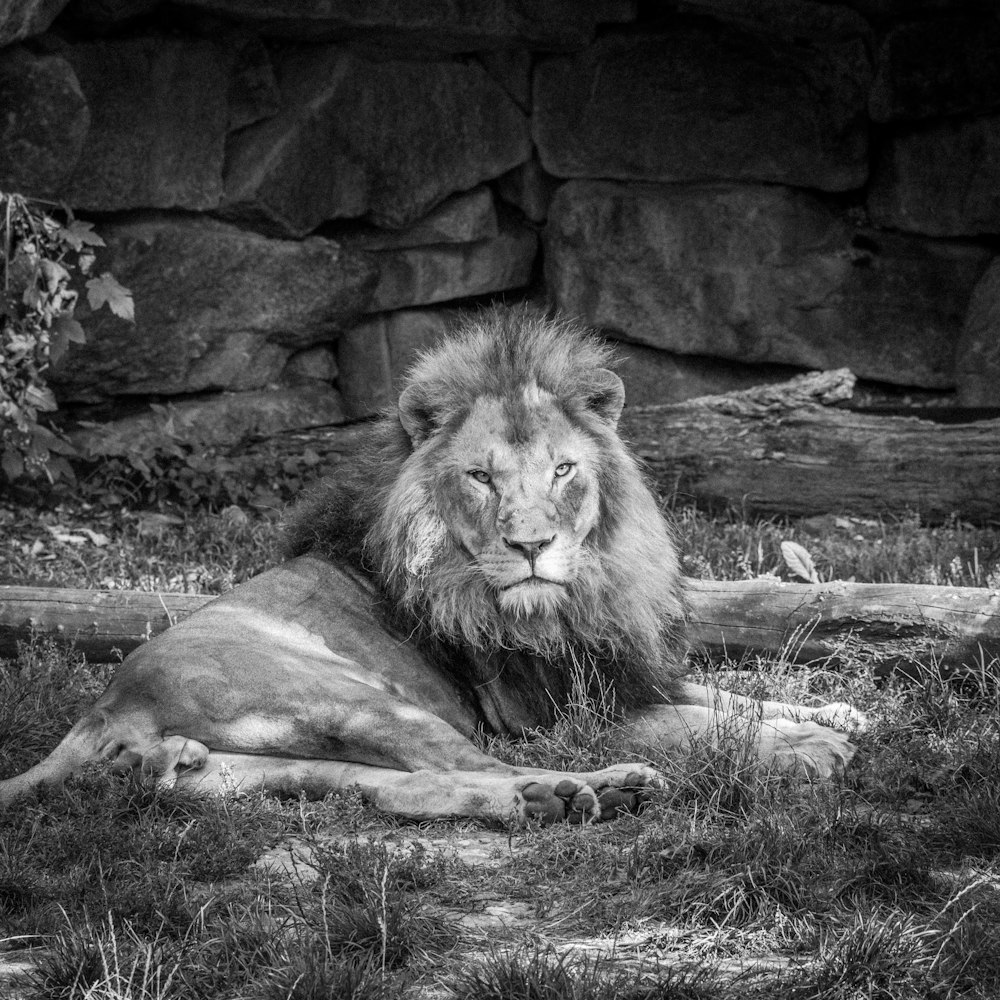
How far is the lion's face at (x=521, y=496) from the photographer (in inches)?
178

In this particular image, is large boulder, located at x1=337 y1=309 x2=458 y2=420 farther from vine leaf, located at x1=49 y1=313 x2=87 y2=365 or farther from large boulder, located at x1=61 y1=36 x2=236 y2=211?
vine leaf, located at x1=49 y1=313 x2=87 y2=365

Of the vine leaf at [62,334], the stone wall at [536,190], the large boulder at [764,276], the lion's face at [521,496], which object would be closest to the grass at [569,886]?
the lion's face at [521,496]

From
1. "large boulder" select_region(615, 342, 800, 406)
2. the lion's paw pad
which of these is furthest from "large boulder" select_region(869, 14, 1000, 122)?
the lion's paw pad

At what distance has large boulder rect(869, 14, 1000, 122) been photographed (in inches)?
341

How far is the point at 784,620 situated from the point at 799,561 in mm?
972

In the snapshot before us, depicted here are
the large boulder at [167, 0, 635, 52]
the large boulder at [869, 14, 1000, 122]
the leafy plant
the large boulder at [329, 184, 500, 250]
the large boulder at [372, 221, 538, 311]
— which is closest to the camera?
the leafy plant

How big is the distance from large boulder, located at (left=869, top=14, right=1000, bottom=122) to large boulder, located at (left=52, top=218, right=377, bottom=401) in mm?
3436

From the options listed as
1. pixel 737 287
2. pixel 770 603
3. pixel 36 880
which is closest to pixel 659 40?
pixel 737 287

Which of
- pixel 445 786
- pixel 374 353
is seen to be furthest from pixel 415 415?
pixel 374 353

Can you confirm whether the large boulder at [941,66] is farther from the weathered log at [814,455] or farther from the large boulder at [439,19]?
the weathered log at [814,455]

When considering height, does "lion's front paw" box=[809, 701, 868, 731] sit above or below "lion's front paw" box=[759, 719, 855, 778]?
below

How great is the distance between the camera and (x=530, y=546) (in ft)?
14.7

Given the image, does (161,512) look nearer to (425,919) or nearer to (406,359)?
(406,359)

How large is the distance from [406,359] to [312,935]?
640 cm
